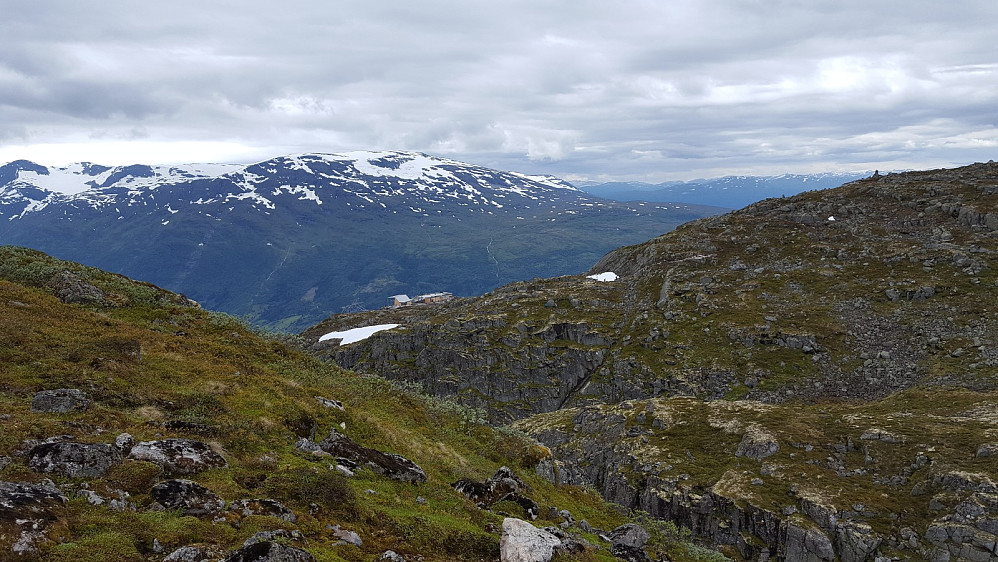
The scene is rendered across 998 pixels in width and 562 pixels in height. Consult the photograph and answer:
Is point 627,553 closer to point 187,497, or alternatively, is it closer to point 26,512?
point 187,497

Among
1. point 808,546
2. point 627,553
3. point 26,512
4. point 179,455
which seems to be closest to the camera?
point 26,512

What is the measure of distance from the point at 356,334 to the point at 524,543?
123 m

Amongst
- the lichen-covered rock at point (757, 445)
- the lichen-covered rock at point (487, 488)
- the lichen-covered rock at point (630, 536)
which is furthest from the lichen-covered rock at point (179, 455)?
the lichen-covered rock at point (757, 445)

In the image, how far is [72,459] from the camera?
13867 millimetres

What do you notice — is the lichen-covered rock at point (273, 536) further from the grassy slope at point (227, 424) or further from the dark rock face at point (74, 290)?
the dark rock face at point (74, 290)

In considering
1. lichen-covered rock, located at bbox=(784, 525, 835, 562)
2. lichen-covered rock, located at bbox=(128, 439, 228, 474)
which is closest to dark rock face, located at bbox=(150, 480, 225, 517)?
lichen-covered rock, located at bbox=(128, 439, 228, 474)

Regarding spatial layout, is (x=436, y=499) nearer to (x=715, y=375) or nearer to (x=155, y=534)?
(x=155, y=534)

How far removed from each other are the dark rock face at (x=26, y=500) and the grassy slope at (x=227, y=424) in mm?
492

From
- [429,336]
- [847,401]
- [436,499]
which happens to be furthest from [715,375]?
[436,499]

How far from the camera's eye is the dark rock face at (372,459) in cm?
2055

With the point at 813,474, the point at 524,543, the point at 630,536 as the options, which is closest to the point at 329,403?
the point at 524,543

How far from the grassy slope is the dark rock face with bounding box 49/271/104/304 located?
40.5 inches

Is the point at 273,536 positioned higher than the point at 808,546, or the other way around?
the point at 273,536

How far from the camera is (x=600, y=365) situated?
9081 cm
